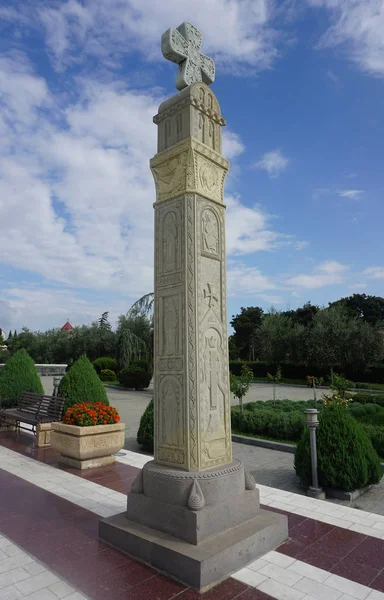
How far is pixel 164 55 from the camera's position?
4.61m

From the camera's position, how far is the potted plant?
7188 mm

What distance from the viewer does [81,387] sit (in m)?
9.55

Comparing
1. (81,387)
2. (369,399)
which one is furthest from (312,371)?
(81,387)

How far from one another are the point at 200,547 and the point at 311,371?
31730 mm

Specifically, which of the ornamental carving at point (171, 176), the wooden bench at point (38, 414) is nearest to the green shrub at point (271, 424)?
the wooden bench at point (38, 414)

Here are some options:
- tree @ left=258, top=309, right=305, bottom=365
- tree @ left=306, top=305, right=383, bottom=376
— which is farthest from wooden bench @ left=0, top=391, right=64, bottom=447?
tree @ left=258, top=309, right=305, bottom=365

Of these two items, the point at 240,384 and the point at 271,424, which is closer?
the point at 271,424

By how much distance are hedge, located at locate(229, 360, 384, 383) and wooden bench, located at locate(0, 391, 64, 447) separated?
23.7 metres

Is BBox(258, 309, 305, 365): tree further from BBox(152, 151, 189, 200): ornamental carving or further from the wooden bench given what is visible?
BBox(152, 151, 189, 200): ornamental carving

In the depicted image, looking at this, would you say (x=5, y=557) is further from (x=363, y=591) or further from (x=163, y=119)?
(x=163, y=119)

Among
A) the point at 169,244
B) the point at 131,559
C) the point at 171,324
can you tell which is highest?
the point at 169,244

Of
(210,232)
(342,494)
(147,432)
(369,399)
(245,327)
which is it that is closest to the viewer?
(210,232)

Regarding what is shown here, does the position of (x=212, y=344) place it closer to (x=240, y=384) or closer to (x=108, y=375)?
(x=240, y=384)

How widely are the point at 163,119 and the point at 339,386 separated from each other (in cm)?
937
